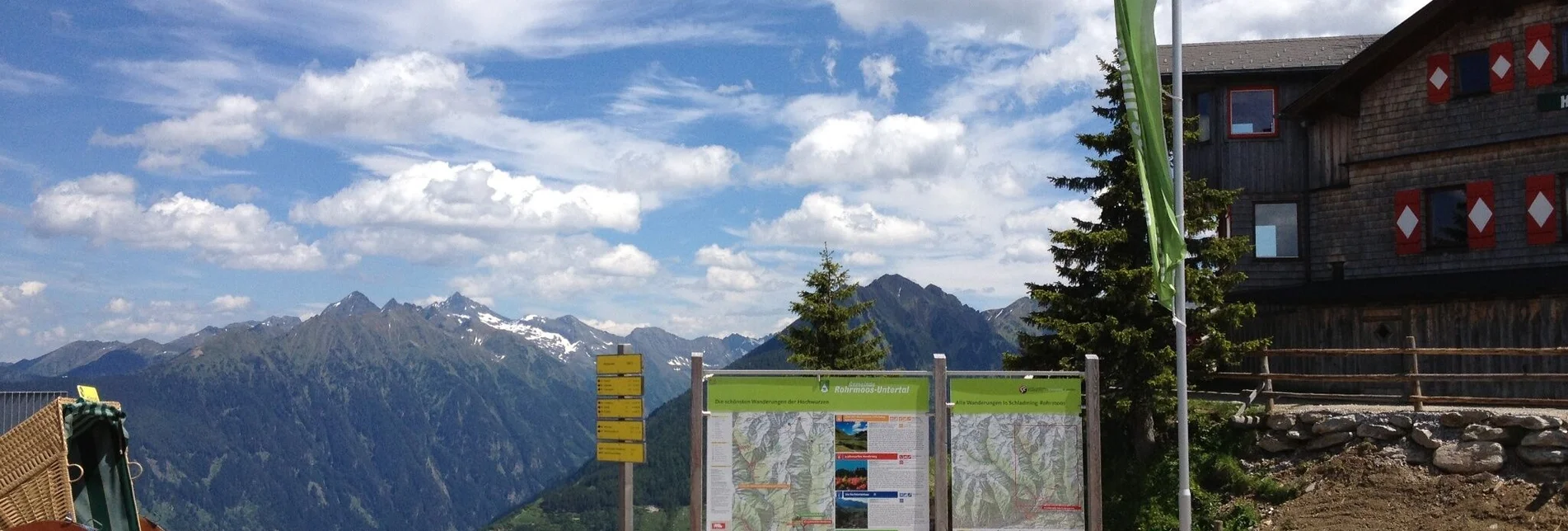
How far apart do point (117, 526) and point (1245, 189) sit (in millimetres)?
26669

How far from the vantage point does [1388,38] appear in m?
26.5

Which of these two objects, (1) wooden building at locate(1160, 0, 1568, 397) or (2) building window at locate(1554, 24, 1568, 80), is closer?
(1) wooden building at locate(1160, 0, 1568, 397)

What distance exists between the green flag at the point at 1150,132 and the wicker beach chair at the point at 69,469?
10.5m

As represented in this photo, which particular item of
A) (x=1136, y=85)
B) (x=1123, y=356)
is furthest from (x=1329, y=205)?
(x=1136, y=85)

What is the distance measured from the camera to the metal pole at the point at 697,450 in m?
14.9

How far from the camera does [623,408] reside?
50.3 ft

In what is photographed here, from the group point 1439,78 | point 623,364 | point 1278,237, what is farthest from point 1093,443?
point 1278,237

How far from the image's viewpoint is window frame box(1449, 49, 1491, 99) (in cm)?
2572

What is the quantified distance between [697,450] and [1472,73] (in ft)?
65.3

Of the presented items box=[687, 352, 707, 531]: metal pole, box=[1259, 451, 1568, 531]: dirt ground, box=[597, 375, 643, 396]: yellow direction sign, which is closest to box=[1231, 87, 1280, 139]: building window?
box=[1259, 451, 1568, 531]: dirt ground

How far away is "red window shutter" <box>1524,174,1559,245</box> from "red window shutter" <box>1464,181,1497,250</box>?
0.60 metres

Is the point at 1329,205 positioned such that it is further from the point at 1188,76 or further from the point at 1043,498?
the point at 1043,498

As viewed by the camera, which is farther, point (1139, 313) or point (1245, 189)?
point (1245, 189)

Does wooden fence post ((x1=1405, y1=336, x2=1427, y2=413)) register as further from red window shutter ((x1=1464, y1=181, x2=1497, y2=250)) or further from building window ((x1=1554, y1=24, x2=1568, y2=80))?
building window ((x1=1554, y1=24, x2=1568, y2=80))
